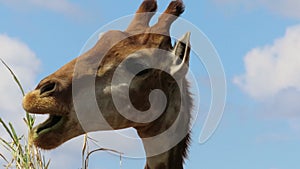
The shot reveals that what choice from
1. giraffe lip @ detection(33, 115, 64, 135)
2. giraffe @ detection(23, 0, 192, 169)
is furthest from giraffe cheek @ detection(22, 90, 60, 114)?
giraffe lip @ detection(33, 115, 64, 135)

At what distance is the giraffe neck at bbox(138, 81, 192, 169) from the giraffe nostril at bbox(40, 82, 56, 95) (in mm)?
1339

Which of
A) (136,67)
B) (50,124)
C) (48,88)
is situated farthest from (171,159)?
(48,88)

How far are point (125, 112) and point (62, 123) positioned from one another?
758 millimetres

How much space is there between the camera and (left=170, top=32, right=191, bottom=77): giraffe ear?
8383 mm

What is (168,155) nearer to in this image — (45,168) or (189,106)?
(189,106)

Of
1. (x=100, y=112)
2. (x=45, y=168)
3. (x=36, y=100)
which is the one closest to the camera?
(x=36, y=100)

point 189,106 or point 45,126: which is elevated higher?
point 189,106

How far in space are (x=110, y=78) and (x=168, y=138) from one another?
0.96 meters

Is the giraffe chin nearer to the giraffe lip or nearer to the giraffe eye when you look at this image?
the giraffe lip

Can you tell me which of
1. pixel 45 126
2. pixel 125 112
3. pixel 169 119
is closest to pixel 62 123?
pixel 45 126

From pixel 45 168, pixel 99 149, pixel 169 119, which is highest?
pixel 169 119

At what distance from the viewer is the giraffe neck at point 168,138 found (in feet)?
28.1

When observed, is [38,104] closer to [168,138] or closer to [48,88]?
[48,88]

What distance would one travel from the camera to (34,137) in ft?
25.3
